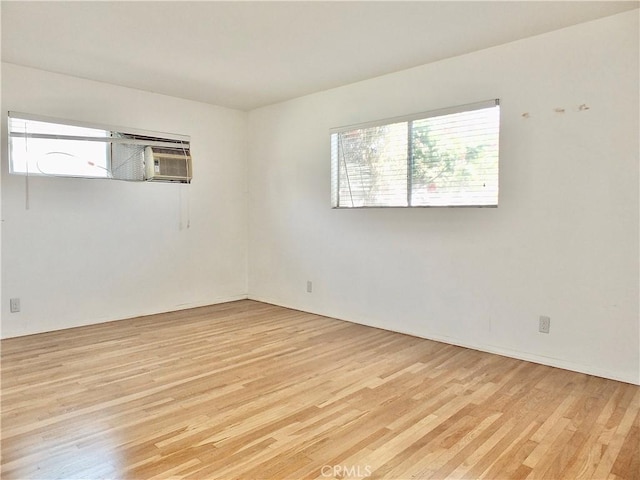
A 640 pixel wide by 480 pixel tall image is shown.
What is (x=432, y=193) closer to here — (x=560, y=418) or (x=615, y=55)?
(x=615, y=55)

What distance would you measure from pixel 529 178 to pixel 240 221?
3545 millimetres

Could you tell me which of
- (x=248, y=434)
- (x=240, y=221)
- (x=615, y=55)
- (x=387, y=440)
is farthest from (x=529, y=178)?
(x=240, y=221)

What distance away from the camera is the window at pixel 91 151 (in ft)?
12.7

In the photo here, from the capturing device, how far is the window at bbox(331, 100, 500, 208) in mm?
3475

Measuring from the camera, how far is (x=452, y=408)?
2455mm

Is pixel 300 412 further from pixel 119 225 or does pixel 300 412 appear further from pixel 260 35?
pixel 119 225

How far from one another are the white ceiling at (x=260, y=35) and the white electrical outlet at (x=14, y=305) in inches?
82.0

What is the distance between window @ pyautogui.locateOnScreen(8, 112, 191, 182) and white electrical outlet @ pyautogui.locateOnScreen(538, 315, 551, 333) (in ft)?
12.4

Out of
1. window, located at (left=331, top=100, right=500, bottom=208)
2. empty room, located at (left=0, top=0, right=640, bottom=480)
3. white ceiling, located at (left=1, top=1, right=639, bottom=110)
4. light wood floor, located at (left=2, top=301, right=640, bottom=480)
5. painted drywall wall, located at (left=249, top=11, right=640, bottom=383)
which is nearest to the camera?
light wood floor, located at (left=2, top=301, right=640, bottom=480)

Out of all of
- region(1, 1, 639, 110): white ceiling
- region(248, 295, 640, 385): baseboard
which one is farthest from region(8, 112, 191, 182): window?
region(248, 295, 640, 385): baseboard

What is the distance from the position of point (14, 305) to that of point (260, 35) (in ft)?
10.4

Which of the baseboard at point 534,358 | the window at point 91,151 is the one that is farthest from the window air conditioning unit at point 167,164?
the baseboard at point 534,358

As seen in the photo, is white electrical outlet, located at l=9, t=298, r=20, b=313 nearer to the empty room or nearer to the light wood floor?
the empty room

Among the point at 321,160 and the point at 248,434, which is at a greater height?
the point at 321,160
